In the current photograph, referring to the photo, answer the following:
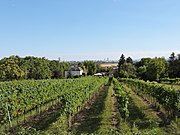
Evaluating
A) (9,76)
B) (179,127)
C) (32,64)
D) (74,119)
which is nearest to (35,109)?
(74,119)

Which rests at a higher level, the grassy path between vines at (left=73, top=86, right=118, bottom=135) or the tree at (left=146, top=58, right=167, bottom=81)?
the tree at (left=146, top=58, right=167, bottom=81)

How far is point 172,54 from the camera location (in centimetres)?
9731

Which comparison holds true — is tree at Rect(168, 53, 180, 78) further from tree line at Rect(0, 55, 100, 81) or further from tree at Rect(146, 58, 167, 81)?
tree line at Rect(0, 55, 100, 81)

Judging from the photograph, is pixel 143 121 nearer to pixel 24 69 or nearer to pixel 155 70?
pixel 155 70

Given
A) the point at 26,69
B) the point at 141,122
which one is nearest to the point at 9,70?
the point at 26,69

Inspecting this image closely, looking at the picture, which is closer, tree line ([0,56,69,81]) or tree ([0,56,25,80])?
tree ([0,56,25,80])

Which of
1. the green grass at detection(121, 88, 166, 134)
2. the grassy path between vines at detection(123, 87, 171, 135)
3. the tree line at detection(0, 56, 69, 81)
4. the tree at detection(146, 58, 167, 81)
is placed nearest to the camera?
the green grass at detection(121, 88, 166, 134)

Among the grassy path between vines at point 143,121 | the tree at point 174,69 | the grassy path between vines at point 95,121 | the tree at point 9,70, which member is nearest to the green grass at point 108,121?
the grassy path between vines at point 95,121

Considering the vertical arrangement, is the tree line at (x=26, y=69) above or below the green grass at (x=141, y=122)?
above

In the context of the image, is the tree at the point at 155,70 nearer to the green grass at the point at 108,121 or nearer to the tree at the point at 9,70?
the tree at the point at 9,70

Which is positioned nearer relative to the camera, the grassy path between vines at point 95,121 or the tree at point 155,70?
the grassy path between vines at point 95,121

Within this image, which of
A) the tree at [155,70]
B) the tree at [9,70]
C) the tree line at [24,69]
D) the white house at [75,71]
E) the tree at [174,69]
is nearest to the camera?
the tree at [9,70]

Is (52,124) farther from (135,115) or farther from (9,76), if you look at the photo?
(9,76)

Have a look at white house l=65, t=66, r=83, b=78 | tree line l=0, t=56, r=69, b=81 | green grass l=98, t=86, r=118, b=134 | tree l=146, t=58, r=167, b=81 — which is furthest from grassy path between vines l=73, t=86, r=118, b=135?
white house l=65, t=66, r=83, b=78
